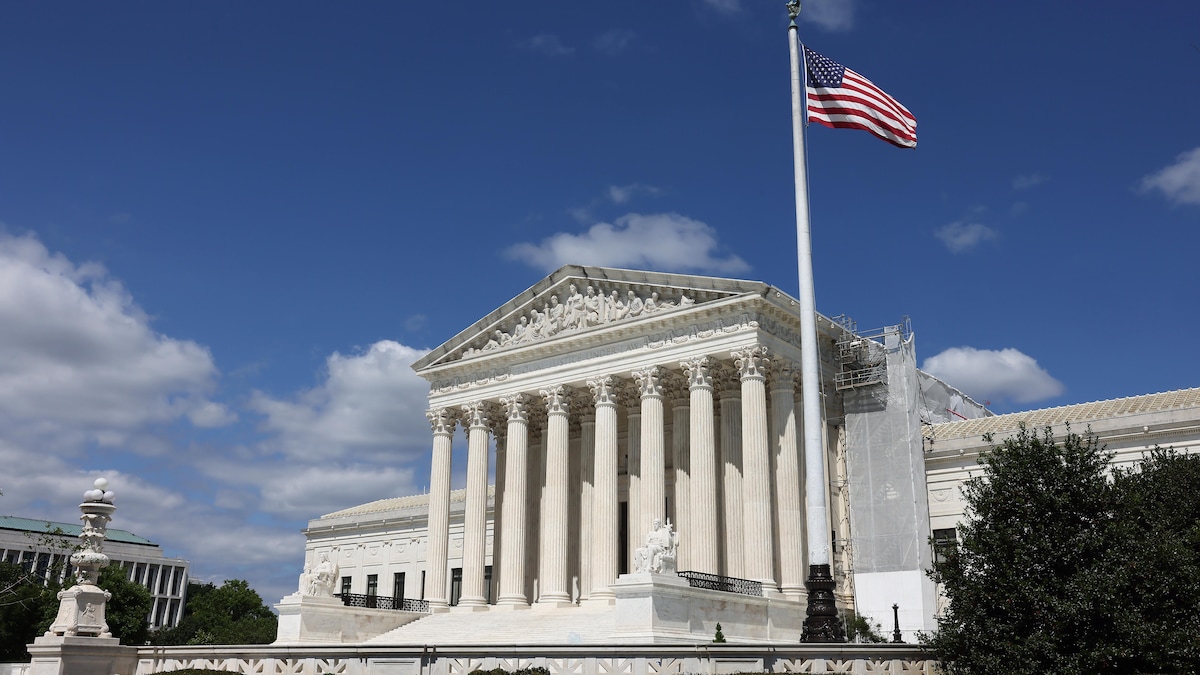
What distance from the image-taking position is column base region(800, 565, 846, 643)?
843 inches

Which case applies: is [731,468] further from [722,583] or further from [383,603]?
[383,603]

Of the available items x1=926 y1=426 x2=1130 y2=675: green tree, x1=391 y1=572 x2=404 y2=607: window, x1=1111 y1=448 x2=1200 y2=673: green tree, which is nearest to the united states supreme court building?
x1=926 y1=426 x2=1130 y2=675: green tree

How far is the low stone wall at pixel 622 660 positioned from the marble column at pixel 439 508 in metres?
25.5

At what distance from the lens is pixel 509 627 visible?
136 ft

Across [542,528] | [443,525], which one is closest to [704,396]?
[542,528]

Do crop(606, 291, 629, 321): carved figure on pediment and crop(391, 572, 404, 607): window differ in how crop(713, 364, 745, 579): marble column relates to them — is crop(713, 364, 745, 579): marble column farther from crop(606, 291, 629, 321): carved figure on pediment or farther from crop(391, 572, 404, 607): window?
crop(391, 572, 404, 607): window

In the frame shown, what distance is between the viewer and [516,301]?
4916 centimetres

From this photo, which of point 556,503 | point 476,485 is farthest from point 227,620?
point 556,503

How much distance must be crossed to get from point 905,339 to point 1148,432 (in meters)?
10.7

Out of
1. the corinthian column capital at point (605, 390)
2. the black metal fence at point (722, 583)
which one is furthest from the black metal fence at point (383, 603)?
the black metal fence at point (722, 583)

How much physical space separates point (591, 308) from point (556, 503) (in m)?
9.00

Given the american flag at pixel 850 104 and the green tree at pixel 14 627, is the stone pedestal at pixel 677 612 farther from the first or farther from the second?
the green tree at pixel 14 627

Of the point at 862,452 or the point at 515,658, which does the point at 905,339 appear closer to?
the point at 862,452

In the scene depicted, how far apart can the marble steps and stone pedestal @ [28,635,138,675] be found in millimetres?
14029
